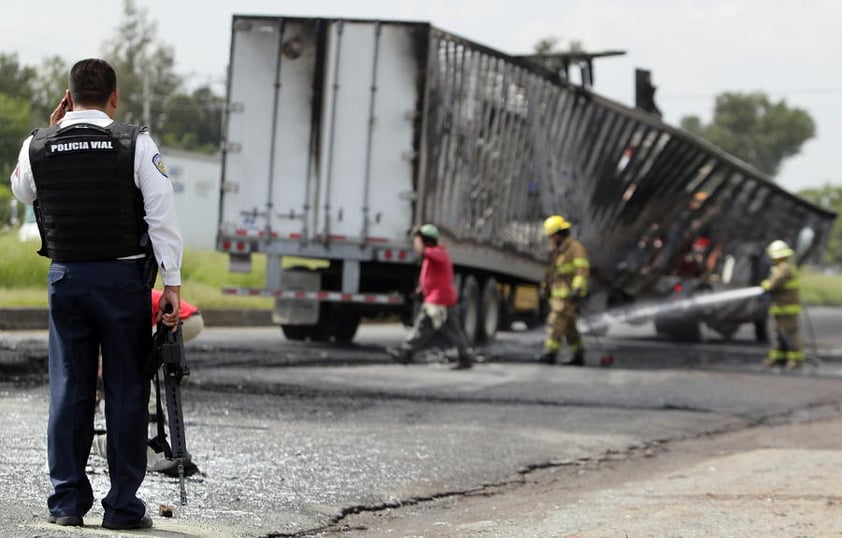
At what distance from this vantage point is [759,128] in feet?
306

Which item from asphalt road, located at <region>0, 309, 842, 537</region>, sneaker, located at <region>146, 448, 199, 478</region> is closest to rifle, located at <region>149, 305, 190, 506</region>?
asphalt road, located at <region>0, 309, 842, 537</region>

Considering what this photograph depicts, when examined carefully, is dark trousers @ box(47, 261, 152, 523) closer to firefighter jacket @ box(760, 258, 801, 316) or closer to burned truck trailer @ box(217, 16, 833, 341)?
burned truck trailer @ box(217, 16, 833, 341)

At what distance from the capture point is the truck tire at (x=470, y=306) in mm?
17234

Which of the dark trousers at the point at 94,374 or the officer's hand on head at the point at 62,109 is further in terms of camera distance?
the officer's hand on head at the point at 62,109

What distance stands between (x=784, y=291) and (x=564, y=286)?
395 cm

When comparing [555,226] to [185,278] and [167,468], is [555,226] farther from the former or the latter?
[185,278]

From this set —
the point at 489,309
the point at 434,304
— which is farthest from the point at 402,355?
the point at 489,309

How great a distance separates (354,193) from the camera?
51.0ft

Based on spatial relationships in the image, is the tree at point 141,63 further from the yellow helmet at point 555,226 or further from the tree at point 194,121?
the yellow helmet at point 555,226

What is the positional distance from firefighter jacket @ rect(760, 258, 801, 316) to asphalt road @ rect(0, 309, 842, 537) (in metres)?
0.88

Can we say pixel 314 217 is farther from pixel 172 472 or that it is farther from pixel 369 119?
pixel 172 472

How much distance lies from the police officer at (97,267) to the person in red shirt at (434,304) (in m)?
9.16

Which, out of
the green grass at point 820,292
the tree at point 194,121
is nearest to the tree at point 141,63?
the tree at point 194,121

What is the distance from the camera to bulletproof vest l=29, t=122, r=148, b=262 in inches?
184
